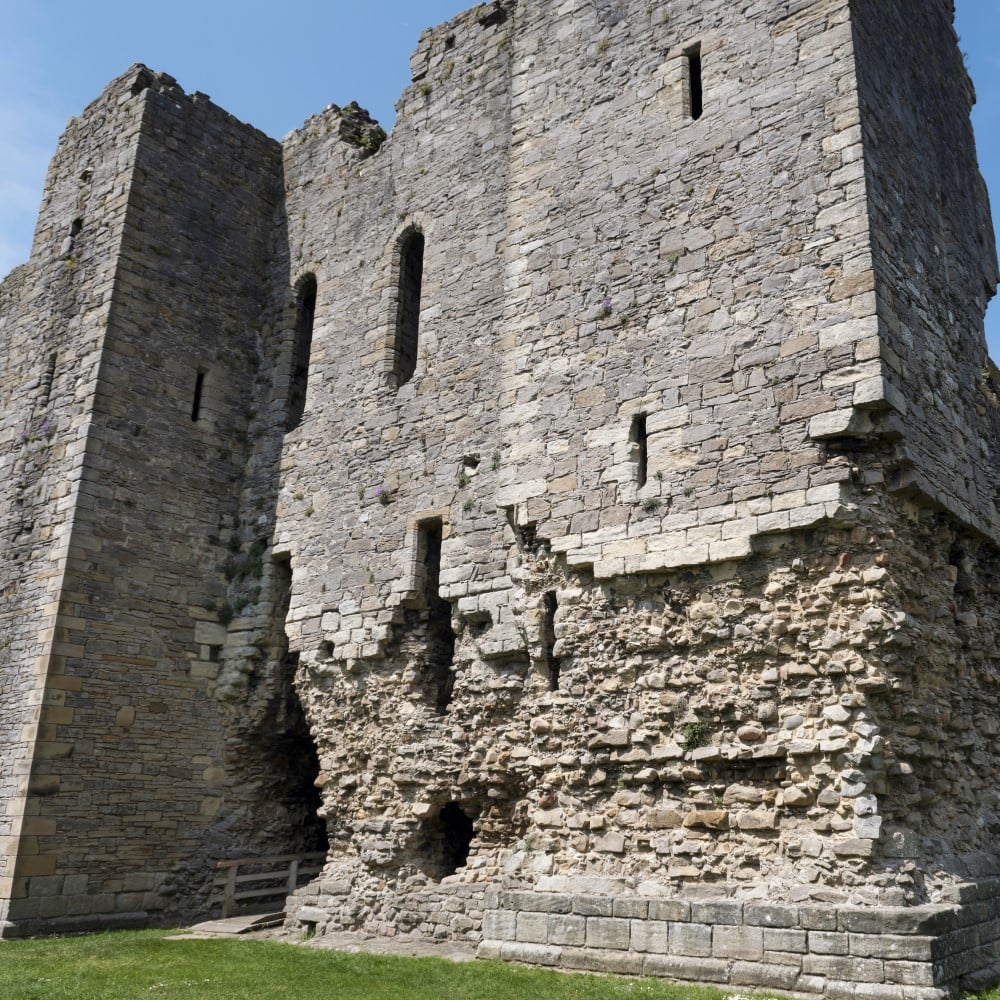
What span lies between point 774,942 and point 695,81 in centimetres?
830

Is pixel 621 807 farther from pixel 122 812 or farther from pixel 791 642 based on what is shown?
pixel 122 812

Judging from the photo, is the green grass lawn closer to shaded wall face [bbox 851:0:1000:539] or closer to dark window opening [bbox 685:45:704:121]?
shaded wall face [bbox 851:0:1000:539]

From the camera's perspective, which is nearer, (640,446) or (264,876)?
(640,446)

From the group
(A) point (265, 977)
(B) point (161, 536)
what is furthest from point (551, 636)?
(B) point (161, 536)

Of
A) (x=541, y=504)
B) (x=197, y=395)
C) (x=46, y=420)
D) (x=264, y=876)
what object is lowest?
(x=264, y=876)

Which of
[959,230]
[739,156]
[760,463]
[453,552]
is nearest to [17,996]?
[453,552]

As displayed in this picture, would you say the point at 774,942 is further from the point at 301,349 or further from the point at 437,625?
the point at 301,349

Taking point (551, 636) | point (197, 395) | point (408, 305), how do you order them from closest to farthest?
point (551, 636), point (408, 305), point (197, 395)

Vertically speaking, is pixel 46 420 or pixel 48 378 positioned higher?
pixel 48 378

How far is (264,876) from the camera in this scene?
12.8 m

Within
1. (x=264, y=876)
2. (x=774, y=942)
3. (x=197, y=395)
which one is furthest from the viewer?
(x=197, y=395)

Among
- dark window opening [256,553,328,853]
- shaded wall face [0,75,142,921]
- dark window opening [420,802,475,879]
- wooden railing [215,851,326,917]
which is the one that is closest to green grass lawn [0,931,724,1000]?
dark window opening [420,802,475,879]

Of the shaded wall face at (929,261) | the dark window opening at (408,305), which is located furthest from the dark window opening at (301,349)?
the shaded wall face at (929,261)

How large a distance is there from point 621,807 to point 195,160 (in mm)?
11696
